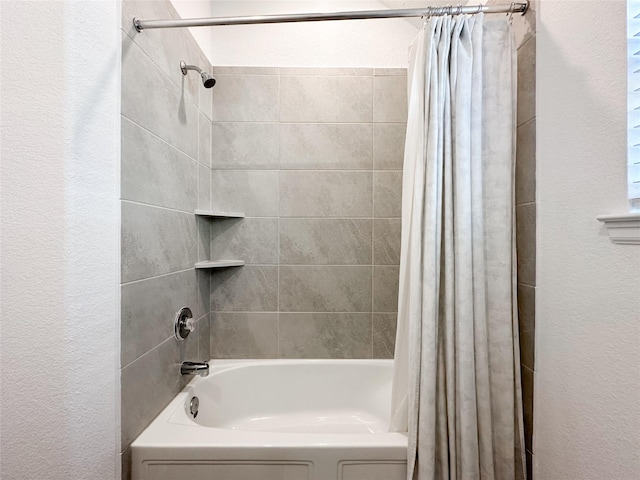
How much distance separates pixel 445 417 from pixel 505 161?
89cm

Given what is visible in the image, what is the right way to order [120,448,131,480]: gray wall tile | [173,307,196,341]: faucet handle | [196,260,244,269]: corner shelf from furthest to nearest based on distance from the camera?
[196,260,244,269]: corner shelf → [173,307,196,341]: faucet handle → [120,448,131,480]: gray wall tile

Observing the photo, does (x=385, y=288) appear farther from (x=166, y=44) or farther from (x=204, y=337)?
(x=166, y=44)

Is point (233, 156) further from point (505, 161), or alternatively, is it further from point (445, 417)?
point (445, 417)

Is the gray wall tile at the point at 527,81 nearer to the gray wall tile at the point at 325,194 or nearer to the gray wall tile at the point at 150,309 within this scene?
the gray wall tile at the point at 325,194

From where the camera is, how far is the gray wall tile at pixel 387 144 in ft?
5.97

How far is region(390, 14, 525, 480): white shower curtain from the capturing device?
1.06 m

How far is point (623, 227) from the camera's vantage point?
0.74 metres

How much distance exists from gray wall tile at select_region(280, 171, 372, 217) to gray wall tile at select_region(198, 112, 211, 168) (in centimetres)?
42

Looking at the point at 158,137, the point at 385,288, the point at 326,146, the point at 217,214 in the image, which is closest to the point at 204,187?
the point at 217,214

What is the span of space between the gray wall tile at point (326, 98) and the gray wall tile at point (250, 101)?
0.19ft

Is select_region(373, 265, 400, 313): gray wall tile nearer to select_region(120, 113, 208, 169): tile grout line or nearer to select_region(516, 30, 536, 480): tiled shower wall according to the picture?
→ select_region(516, 30, 536, 480): tiled shower wall

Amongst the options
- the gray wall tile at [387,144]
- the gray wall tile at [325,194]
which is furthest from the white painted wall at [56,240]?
the gray wall tile at [387,144]

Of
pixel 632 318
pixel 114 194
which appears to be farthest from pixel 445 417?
pixel 114 194

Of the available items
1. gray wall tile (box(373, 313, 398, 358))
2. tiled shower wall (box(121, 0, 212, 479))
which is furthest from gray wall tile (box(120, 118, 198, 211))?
gray wall tile (box(373, 313, 398, 358))
